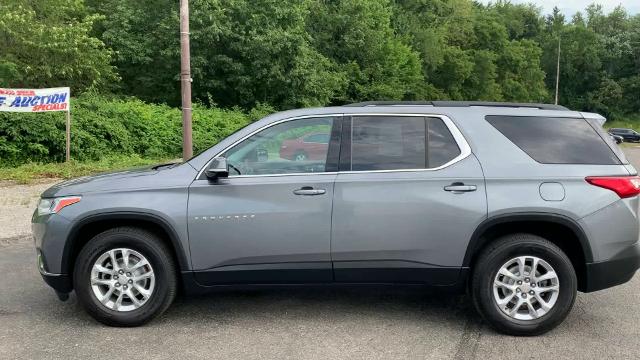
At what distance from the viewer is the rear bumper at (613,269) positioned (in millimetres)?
4402

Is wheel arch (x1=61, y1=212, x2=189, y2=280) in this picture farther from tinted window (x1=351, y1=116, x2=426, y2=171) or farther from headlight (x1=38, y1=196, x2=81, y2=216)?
tinted window (x1=351, y1=116, x2=426, y2=171)

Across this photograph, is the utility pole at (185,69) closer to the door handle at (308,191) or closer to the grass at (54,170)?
the grass at (54,170)

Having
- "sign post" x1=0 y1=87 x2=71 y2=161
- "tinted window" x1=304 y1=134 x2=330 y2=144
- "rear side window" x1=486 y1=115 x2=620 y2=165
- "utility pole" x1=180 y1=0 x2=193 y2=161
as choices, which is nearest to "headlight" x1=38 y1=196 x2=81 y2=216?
"tinted window" x1=304 y1=134 x2=330 y2=144

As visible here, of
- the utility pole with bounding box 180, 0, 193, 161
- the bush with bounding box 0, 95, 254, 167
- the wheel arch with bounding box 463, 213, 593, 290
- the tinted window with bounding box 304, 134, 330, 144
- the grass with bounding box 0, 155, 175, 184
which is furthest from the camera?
the bush with bounding box 0, 95, 254, 167

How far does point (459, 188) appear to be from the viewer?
14.4 ft

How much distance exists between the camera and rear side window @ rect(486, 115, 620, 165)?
451 centimetres

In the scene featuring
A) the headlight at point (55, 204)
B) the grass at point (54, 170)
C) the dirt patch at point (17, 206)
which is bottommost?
the dirt patch at point (17, 206)

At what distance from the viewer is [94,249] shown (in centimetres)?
445

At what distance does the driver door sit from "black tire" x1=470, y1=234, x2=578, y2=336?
45.8 inches

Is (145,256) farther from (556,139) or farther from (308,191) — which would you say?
(556,139)

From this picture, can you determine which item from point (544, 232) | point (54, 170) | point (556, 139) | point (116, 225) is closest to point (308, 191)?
point (116, 225)

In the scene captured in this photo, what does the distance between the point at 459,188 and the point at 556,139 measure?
2.96ft

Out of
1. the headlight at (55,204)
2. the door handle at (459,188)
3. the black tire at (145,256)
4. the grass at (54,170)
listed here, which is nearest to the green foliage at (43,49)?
the grass at (54,170)

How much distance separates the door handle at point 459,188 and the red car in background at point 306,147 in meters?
0.97
